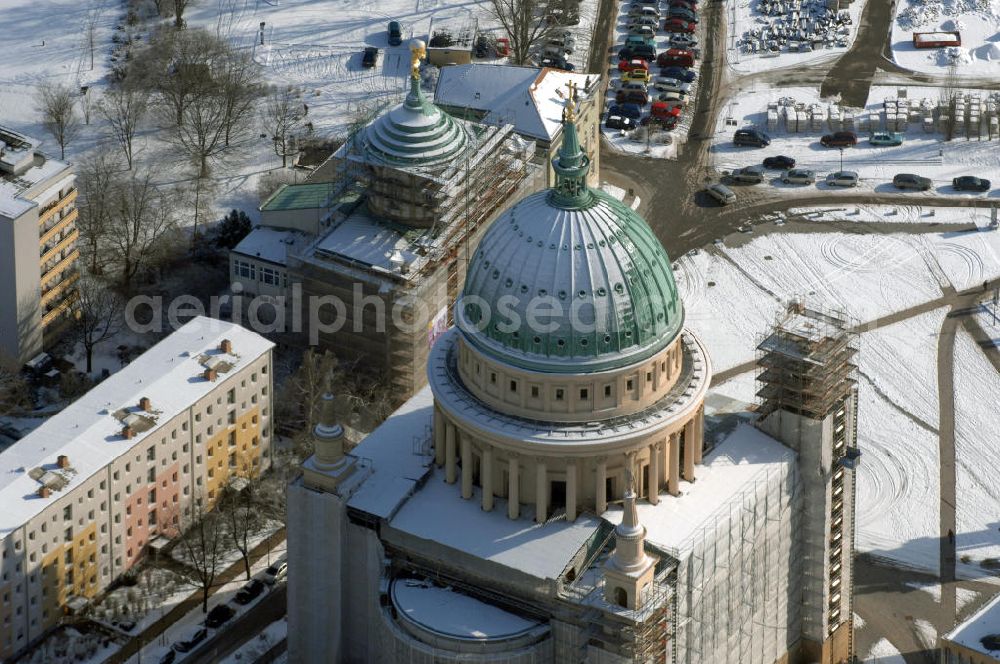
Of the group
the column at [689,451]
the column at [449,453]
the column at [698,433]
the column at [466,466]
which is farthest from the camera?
the column at [698,433]

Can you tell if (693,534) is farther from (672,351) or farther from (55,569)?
(55,569)

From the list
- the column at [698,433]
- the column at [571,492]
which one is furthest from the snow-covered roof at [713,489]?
the column at [571,492]

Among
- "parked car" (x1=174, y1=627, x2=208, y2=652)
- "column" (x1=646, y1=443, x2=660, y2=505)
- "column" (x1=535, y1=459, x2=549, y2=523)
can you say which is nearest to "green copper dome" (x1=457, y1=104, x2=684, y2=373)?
"column" (x1=646, y1=443, x2=660, y2=505)

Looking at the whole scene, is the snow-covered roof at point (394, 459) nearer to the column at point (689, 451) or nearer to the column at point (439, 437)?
the column at point (439, 437)

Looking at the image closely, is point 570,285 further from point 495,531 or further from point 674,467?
point 495,531

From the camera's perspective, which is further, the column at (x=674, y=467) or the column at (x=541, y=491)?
the column at (x=674, y=467)

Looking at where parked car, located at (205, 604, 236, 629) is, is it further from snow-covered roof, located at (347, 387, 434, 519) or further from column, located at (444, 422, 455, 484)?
column, located at (444, 422, 455, 484)
